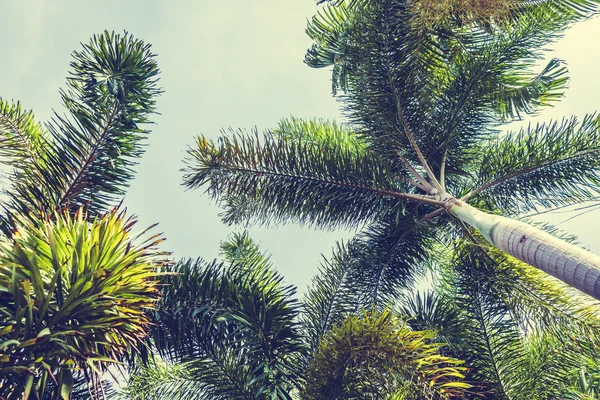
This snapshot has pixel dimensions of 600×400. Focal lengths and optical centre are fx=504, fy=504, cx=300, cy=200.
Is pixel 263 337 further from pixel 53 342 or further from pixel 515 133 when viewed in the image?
pixel 515 133

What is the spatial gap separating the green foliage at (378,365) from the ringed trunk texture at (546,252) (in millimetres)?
1212

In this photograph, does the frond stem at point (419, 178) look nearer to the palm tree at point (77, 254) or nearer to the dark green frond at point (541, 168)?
the dark green frond at point (541, 168)

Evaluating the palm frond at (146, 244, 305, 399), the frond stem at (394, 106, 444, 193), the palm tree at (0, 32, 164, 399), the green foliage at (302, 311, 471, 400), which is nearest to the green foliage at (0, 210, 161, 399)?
the palm tree at (0, 32, 164, 399)

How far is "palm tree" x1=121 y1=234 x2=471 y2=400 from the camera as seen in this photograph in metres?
4.86

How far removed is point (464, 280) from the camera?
23.0 ft

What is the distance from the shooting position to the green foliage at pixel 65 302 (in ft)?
11.0

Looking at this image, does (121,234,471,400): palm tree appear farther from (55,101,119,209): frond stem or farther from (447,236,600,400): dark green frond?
(55,101,119,209): frond stem

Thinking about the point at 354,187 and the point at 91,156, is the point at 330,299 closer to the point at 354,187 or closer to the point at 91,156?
the point at 354,187

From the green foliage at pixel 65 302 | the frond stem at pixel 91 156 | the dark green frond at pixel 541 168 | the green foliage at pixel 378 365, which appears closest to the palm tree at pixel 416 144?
the dark green frond at pixel 541 168

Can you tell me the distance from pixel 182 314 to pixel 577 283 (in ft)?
12.8

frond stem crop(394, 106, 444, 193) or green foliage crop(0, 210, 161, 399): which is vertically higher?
frond stem crop(394, 106, 444, 193)

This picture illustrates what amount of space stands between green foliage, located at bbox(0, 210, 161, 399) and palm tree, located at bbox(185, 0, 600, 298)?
2.92 meters

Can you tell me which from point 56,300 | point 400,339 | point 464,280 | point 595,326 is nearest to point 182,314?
point 56,300

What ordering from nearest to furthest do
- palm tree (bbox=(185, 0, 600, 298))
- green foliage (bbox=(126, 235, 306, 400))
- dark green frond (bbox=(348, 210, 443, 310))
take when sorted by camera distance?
green foliage (bbox=(126, 235, 306, 400)) → palm tree (bbox=(185, 0, 600, 298)) → dark green frond (bbox=(348, 210, 443, 310))
